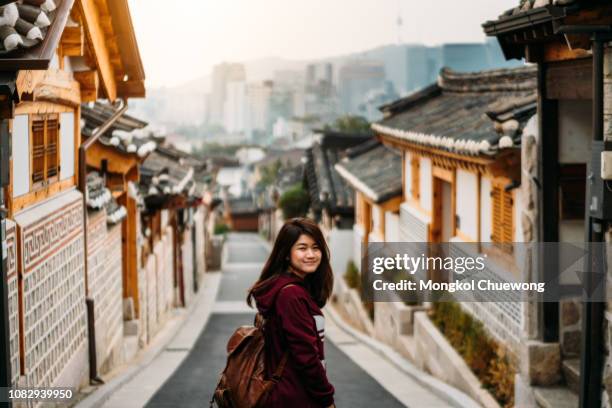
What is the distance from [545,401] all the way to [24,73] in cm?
601

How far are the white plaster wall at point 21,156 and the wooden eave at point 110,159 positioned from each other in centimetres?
526

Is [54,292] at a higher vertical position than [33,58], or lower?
lower

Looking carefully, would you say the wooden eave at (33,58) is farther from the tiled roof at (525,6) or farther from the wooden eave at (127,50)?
the wooden eave at (127,50)

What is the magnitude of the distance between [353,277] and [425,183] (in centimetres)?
788

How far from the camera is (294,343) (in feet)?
17.3

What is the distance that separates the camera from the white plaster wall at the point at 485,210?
13.5 meters

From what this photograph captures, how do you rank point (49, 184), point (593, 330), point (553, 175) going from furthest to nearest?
point (49, 184)
point (553, 175)
point (593, 330)

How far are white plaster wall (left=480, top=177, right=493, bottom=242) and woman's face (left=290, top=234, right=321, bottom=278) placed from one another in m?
8.13

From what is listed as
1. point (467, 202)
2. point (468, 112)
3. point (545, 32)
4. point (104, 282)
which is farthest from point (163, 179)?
point (545, 32)

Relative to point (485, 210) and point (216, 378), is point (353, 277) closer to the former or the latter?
point (216, 378)

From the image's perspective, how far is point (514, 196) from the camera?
12.0 meters

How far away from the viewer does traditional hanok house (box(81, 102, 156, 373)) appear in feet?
43.7

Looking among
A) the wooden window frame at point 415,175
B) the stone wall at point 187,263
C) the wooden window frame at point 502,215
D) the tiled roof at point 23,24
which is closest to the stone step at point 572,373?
the wooden window frame at point 502,215

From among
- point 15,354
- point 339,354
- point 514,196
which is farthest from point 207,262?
point 15,354
